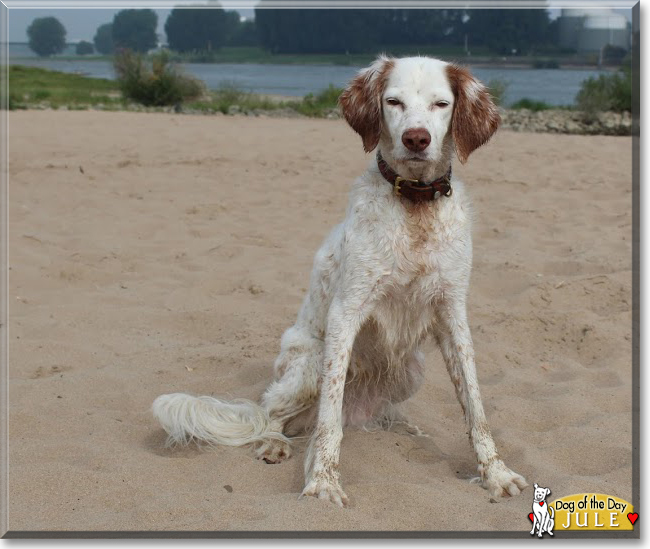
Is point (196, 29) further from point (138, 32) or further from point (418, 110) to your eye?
point (418, 110)

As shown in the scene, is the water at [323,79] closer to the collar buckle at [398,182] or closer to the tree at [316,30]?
the tree at [316,30]

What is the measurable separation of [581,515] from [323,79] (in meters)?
32.9

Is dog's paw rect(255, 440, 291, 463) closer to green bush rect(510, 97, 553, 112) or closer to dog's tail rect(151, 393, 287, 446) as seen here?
dog's tail rect(151, 393, 287, 446)

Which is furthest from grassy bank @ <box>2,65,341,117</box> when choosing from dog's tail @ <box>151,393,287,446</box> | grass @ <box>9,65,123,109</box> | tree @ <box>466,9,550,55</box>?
dog's tail @ <box>151,393,287,446</box>

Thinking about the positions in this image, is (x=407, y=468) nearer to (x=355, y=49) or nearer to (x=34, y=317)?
(x=34, y=317)

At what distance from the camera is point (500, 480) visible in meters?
3.22

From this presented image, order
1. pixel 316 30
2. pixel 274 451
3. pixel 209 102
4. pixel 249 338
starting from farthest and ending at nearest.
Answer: pixel 316 30 → pixel 209 102 → pixel 249 338 → pixel 274 451

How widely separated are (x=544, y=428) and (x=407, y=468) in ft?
2.67

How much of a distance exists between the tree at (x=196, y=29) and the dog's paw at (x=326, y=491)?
16.9 meters

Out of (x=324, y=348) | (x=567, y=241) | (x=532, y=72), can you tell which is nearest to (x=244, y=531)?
(x=324, y=348)

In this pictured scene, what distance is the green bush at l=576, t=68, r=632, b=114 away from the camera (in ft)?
51.7

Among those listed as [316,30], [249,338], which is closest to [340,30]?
[316,30]

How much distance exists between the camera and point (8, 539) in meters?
2.81

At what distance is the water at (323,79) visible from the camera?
2447 centimetres
